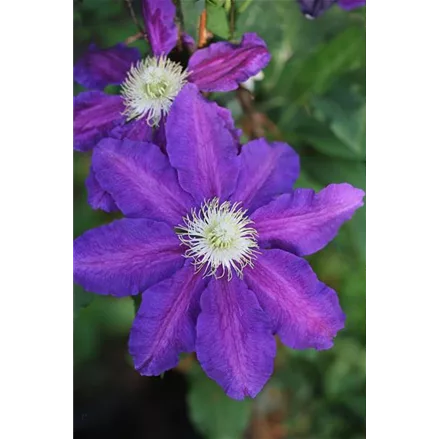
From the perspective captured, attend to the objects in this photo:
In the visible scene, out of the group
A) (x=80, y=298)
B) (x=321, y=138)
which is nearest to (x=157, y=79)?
(x=80, y=298)

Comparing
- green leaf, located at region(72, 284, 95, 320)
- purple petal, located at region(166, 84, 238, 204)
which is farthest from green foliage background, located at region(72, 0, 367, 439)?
purple petal, located at region(166, 84, 238, 204)

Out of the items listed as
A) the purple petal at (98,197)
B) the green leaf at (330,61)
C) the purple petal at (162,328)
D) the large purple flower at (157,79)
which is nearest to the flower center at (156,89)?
the large purple flower at (157,79)

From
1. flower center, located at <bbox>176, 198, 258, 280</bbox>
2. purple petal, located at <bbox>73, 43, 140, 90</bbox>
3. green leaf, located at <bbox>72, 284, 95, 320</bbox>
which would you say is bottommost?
green leaf, located at <bbox>72, 284, 95, 320</bbox>

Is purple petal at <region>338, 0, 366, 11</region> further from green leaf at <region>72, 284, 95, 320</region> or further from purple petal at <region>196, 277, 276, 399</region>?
green leaf at <region>72, 284, 95, 320</region>

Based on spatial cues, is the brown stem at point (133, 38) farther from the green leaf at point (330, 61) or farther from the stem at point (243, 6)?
the green leaf at point (330, 61)

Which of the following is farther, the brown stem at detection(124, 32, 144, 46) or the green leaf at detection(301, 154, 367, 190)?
the green leaf at detection(301, 154, 367, 190)
